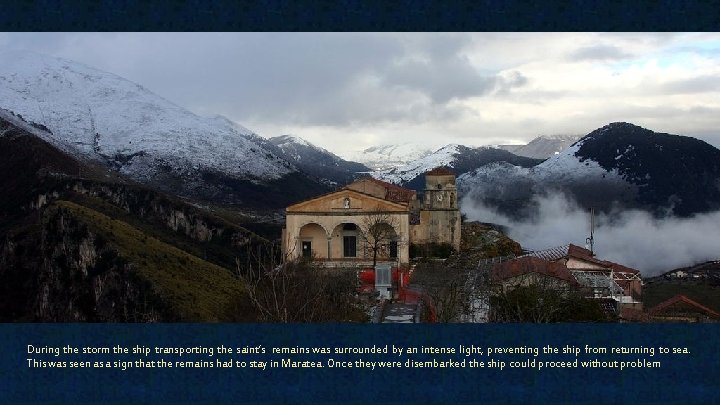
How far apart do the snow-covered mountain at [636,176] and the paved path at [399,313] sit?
94.2 ft

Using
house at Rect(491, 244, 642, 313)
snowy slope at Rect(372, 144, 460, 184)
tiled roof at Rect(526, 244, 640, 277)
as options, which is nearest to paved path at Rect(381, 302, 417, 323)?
house at Rect(491, 244, 642, 313)

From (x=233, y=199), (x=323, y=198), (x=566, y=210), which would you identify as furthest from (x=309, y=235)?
(x=233, y=199)

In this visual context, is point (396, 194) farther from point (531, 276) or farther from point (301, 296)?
point (301, 296)

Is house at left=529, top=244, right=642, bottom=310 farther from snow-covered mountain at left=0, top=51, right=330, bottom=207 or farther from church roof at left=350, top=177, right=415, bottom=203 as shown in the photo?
snow-covered mountain at left=0, top=51, right=330, bottom=207

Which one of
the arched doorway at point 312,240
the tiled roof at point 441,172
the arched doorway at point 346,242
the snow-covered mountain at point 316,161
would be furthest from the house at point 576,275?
the snow-covered mountain at point 316,161

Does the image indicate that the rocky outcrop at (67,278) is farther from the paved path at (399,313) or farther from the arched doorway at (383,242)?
the paved path at (399,313)

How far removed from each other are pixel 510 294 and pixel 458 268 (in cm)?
914

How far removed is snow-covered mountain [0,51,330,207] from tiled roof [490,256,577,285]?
75.9m

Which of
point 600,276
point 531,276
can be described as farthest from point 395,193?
point 531,276

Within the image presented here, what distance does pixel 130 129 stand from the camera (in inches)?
4599

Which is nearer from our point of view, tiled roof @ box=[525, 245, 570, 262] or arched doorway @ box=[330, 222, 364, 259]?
tiled roof @ box=[525, 245, 570, 262]

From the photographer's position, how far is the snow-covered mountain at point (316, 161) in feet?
468

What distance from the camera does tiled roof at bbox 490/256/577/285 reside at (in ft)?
66.4
